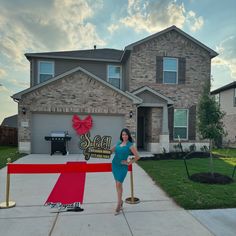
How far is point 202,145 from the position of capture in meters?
14.2

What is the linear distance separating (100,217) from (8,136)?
611 inches

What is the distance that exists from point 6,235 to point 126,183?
381cm

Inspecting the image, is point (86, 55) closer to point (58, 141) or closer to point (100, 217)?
point (58, 141)

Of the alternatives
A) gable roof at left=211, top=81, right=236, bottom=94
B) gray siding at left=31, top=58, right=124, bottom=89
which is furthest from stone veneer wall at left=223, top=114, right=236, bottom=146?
gray siding at left=31, top=58, right=124, bottom=89

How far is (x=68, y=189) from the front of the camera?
579 centimetres

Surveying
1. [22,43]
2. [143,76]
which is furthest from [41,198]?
[22,43]

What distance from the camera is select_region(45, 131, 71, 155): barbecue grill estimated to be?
11375 mm

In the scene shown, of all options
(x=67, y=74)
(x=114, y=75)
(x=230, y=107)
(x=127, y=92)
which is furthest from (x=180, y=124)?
(x=230, y=107)

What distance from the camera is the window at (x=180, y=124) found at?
46.1 feet

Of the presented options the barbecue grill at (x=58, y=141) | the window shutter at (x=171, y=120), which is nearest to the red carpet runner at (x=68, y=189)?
the barbecue grill at (x=58, y=141)

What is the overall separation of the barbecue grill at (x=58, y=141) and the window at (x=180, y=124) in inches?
282

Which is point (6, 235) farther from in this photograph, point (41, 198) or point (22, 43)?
point (22, 43)

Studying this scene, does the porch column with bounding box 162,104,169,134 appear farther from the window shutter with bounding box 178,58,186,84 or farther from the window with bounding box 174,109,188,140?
the window shutter with bounding box 178,58,186,84

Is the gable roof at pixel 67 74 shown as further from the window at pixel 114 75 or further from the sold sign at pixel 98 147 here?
the sold sign at pixel 98 147
